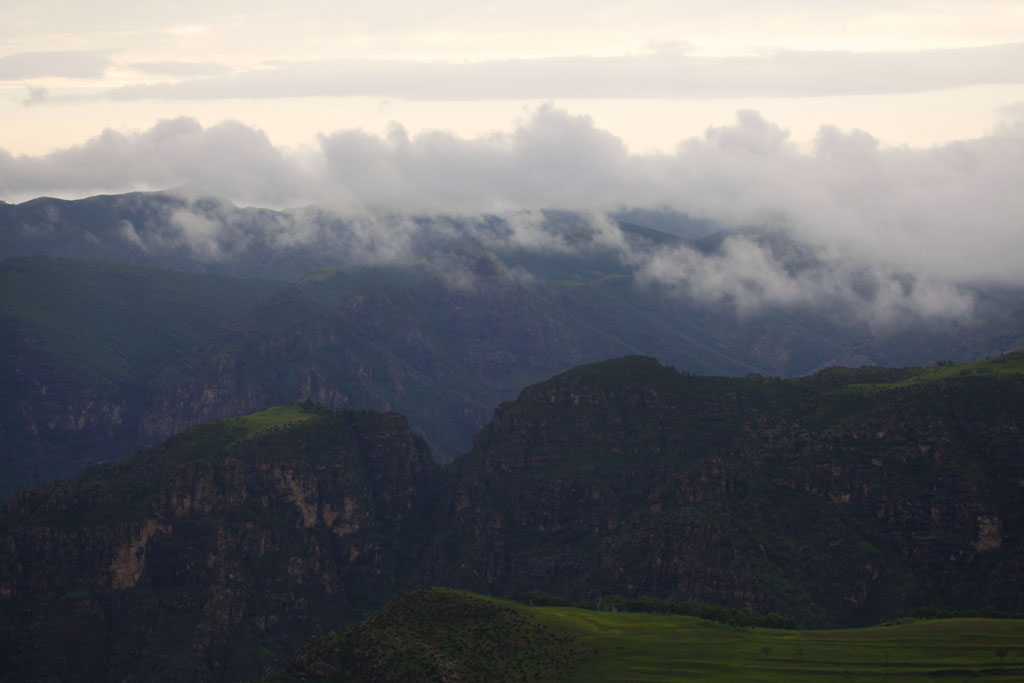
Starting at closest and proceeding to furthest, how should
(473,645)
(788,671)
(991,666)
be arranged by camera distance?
(991,666) → (788,671) → (473,645)

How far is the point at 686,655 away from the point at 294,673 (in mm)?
60764

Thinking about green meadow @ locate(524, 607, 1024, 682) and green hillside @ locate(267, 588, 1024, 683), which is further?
green hillside @ locate(267, 588, 1024, 683)

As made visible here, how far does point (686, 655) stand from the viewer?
649ft

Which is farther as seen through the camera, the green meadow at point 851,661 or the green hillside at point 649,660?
the green hillside at point 649,660

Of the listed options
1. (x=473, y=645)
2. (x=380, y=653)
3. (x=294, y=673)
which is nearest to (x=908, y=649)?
(x=473, y=645)

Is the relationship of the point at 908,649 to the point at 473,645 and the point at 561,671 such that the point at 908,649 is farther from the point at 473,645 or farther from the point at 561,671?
the point at 473,645

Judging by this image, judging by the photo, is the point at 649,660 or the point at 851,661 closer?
the point at 851,661

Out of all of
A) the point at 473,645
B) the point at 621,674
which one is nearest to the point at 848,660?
the point at 621,674

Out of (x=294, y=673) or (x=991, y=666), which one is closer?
(x=991, y=666)

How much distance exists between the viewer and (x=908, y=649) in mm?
189250

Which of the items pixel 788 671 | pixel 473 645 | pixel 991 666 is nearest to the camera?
pixel 991 666

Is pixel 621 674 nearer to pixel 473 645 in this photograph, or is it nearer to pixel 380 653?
pixel 473 645

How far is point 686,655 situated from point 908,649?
33.0 meters

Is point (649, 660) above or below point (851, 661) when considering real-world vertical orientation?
below
